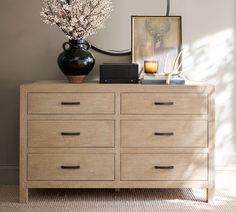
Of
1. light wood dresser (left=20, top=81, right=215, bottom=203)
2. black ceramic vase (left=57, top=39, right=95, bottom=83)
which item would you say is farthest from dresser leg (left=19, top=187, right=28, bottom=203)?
black ceramic vase (left=57, top=39, right=95, bottom=83)

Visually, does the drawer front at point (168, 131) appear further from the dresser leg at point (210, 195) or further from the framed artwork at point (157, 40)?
the framed artwork at point (157, 40)

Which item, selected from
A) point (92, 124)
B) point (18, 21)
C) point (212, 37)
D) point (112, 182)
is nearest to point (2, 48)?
point (18, 21)

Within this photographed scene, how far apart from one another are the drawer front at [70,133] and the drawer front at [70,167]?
7cm

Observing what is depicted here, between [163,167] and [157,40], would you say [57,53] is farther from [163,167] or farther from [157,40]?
[163,167]

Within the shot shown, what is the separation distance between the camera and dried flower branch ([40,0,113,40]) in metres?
3.17

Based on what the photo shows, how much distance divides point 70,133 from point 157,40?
92cm

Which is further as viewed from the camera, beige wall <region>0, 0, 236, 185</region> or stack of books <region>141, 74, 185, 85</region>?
beige wall <region>0, 0, 236, 185</region>

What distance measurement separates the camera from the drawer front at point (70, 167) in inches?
123

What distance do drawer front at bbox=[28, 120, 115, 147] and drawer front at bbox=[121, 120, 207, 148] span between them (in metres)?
0.11

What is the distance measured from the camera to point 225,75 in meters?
3.59

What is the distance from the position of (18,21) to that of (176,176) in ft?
5.02

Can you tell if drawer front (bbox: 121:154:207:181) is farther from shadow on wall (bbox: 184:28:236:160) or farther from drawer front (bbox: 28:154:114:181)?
shadow on wall (bbox: 184:28:236:160)

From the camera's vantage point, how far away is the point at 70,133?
10.2 feet

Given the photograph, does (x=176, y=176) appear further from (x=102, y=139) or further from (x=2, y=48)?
(x=2, y=48)
